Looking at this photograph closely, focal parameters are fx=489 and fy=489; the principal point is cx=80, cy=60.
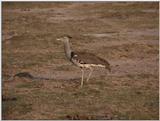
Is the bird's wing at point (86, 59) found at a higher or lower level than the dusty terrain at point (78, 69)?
higher

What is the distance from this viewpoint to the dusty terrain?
29.2 ft

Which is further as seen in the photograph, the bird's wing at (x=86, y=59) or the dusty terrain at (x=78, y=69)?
the bird's wing at (x=86, y=59)

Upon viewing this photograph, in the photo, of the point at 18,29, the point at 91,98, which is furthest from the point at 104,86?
the point at 18,29

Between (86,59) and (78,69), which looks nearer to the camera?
(86,59)

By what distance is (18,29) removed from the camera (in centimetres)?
2005

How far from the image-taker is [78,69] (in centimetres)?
1204

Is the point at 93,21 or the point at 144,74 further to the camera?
the point at 93,21

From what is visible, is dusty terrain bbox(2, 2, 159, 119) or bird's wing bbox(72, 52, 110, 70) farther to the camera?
bird's wing bbox(72, 52, 110, 70)

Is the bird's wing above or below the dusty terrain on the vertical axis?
above

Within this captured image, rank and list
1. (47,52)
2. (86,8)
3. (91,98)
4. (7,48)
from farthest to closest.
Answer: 1. (86,8)
2. (7,48)
3. (47,52)
4. (91,98)

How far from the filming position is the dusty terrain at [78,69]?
29.2 ft

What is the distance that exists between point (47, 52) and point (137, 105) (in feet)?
20.2

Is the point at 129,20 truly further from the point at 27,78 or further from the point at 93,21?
the point at 27,78

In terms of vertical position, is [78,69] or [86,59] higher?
[86,59]
